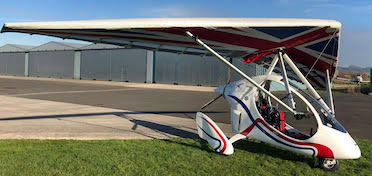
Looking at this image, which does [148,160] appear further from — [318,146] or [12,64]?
[12,64]

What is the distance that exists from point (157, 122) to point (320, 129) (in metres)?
6.03

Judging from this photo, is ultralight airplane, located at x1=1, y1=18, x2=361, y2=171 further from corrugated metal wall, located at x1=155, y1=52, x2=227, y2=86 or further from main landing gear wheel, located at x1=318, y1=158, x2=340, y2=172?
corrugated metal wall, located at x1=155, y1=52, x2=227, y2=86

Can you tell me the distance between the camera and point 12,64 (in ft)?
185

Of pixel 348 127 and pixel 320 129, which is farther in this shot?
pixel 348 127

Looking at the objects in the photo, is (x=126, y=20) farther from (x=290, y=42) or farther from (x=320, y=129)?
Answer: (x=320, y=129)

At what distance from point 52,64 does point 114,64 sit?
15.0 meters

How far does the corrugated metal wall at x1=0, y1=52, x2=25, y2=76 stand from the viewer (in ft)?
178

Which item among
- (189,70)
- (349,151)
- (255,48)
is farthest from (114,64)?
(349,151)

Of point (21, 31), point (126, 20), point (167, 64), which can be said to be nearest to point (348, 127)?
point (126, 20)

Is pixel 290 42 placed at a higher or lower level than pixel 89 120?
higher

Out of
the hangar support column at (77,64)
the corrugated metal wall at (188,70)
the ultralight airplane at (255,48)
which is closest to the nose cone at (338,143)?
the ultralight airplane at (255,48)

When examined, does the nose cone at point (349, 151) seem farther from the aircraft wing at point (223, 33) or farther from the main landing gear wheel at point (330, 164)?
the aircraft wing at point (223, 33)

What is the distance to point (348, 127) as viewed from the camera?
32.8 feet

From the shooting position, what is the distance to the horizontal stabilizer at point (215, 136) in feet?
20.1
